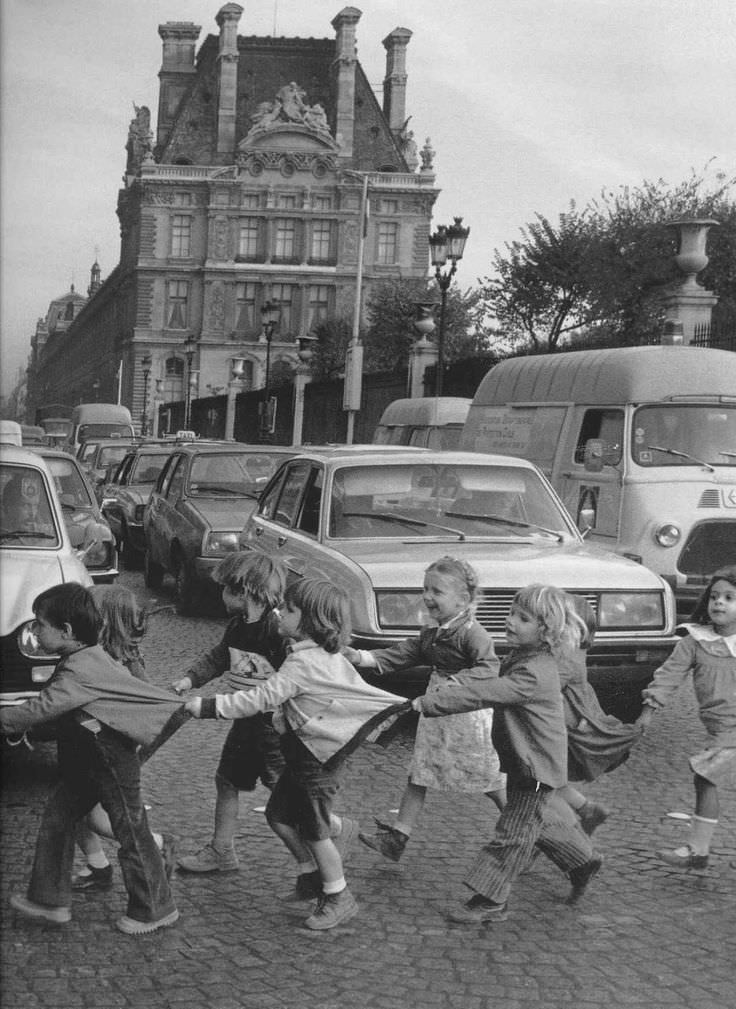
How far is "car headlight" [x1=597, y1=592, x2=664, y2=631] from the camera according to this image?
767cm

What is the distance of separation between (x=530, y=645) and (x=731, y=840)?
63.8 inches

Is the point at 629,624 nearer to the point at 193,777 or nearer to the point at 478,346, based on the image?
the point at 193,777

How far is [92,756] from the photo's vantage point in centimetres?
451

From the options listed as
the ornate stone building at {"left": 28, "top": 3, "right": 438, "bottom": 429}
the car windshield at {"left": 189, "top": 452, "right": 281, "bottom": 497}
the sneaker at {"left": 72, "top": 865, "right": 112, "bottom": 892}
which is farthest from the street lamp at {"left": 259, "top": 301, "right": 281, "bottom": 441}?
the ornate stone building at {"left": 28, "top": 3, "right": 438, "bottom": 429}

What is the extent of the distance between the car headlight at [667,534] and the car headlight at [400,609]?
474cm

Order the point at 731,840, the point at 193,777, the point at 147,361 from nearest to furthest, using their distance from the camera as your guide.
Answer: the point at 731,840
the point at 193,777
the point at 147,361

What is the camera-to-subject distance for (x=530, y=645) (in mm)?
4965

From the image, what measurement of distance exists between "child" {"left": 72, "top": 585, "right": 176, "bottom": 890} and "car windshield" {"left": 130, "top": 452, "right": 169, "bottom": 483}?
1452 cm

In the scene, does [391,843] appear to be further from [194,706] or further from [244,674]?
[194,706]

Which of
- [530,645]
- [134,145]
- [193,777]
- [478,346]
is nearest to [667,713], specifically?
[193,777]

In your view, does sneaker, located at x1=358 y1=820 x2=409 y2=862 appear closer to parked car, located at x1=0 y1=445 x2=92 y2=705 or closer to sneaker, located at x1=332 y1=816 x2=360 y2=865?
sneaker, located at x1=332 y1=816 x2=360 y2=865

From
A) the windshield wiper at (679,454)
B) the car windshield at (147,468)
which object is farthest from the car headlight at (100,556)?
the car windshield at (147,468)

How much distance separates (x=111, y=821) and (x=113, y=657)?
0.54 m

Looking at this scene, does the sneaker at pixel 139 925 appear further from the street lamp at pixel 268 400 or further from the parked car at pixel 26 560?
A: the street lamp at pixel 268 400
